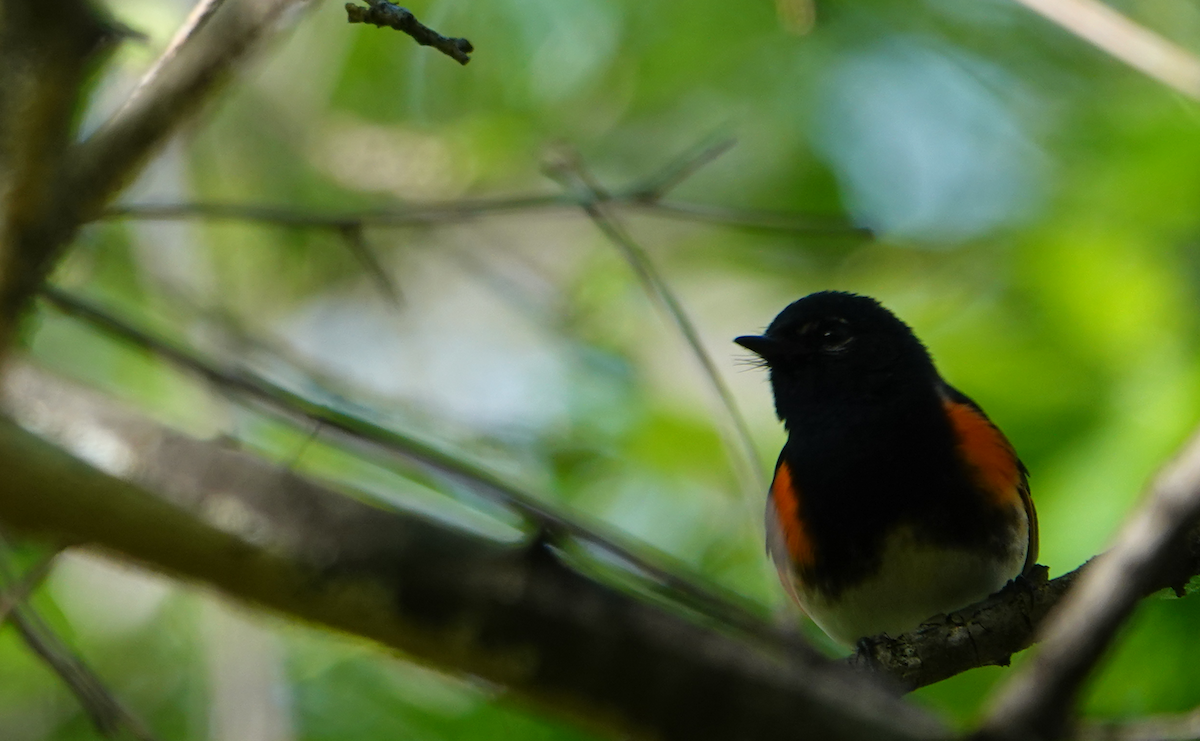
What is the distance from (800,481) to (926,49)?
Answer: 4491 millimetres

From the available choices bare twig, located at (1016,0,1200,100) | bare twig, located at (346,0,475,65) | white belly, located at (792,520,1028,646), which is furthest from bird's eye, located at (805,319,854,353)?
bare twig, located at (346,0,475,65)

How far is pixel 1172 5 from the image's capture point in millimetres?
6469

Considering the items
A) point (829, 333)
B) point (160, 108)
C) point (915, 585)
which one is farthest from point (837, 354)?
point (160, 108)

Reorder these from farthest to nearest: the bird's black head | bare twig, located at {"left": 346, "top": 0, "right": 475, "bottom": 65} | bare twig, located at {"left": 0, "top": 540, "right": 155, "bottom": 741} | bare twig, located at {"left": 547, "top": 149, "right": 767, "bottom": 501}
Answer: the bird's black head < bare twig, located at {"left": 547, "top": 149, "right": 767, "bottom": 501} < bare twig, located at {"left": 0, "top": 540, "right": 155, "bottom": 741} < bare twig, located at {"left": 346, "top": 0, "right": 475, "bottom": 65}

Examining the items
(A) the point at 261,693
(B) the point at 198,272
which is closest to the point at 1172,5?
(B) the point at 198,272

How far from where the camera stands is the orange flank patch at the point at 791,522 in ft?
12.9

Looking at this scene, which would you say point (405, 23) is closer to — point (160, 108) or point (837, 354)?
point (160, 108)

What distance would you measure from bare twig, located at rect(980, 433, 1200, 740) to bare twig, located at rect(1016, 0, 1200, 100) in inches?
63.5

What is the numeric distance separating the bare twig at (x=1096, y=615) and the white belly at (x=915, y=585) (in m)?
2.49

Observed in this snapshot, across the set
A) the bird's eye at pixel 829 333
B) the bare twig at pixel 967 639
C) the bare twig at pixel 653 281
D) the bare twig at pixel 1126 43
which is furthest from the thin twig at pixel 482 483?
the bird's eye at pixel 829 333

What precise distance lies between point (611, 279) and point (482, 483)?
501 centimetres

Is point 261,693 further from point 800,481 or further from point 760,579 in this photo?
point 760,579

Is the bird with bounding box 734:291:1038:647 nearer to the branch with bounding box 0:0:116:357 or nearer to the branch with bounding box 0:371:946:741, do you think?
the branch with bounding box 0:371:946:741

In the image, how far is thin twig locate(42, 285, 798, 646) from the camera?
1285 mm
